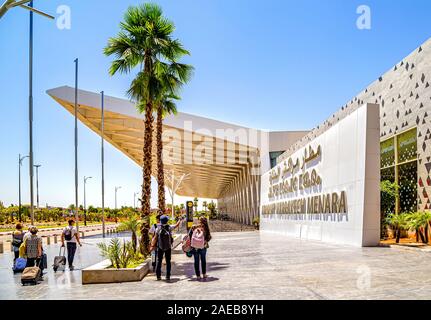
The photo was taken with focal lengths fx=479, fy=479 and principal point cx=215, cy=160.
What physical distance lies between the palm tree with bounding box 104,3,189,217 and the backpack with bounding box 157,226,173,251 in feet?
18.8

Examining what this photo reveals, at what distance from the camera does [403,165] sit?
800 inches

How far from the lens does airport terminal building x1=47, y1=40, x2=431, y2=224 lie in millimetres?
18172

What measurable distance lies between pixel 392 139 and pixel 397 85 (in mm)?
2439

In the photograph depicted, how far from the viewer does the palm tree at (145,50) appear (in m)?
17.4

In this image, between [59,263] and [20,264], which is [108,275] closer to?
[20,264]

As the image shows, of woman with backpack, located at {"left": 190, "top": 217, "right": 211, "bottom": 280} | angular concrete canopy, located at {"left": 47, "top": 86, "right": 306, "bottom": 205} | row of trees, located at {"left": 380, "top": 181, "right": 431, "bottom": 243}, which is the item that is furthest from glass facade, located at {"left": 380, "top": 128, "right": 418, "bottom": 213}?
angular concrete canopy, located at {"left": 47, "top": 86, "right": 306, "bottom": 205}

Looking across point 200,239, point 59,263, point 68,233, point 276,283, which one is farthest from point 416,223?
point 59,263

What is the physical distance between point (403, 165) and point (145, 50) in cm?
1171

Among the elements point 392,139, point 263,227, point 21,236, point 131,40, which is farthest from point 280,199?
point 21,236

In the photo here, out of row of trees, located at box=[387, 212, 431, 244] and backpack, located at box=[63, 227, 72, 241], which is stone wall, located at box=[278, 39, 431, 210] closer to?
row of trees, located at box=[387, 212, 431, 244]

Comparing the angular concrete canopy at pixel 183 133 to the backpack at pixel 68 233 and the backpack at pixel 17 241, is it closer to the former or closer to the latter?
the backpack at pixel 17 241

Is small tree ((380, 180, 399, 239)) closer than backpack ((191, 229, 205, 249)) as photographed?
No

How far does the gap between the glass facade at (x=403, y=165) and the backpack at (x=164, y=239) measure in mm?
11837

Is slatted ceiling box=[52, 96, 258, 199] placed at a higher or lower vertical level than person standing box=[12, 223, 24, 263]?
higher
